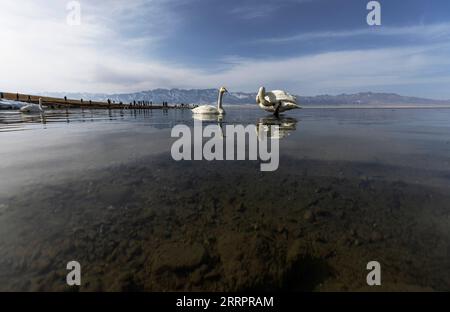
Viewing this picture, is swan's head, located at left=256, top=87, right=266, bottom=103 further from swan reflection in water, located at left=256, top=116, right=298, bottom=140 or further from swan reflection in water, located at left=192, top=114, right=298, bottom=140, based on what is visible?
swan reflection in water, located at left=256, top=116, right=298, bottom=140

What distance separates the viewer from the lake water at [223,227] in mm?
2457

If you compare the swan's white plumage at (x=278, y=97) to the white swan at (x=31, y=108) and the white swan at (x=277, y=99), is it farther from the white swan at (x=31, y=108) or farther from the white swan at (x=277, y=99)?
the white swan at (x=31, y=108)

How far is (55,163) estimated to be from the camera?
6.23 metres

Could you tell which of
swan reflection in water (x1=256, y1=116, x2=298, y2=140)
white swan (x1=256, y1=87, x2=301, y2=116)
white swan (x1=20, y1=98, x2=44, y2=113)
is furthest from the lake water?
white swan (x1=20, y1=98, x2=44, y2=113)

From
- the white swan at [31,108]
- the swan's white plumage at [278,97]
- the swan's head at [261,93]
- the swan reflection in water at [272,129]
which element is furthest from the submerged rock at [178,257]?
the white swan at [31,108]

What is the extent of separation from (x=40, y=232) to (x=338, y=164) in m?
6.83

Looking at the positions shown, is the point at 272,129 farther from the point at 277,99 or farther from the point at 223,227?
the point at 223,227

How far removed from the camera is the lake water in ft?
8.06

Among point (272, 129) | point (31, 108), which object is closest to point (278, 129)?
point (272, 129)

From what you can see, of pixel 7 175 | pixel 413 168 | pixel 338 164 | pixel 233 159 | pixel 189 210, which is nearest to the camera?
pixel 189 210
